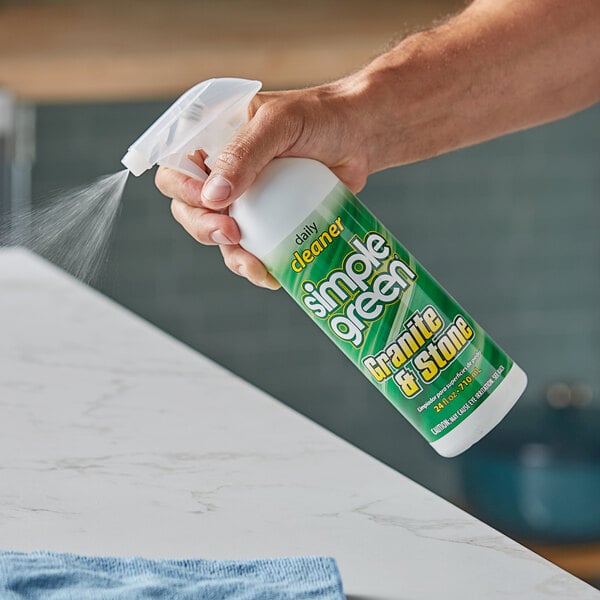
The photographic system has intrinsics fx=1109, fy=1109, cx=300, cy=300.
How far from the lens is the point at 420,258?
104 inches

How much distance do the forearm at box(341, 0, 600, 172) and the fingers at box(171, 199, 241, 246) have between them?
0.15 m

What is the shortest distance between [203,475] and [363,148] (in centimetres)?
28

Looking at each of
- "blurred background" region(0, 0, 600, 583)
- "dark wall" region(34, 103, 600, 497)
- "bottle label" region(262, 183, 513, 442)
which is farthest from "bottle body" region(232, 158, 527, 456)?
"dark wall" region(34, 103, 600, 497)

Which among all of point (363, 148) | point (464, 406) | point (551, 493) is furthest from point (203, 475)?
point (551, 493)

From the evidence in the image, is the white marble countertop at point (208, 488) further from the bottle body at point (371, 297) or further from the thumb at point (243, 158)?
the thumb at point (243, 158)

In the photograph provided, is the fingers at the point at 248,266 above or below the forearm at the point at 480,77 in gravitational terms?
below

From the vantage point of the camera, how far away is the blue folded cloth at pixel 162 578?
53 cm

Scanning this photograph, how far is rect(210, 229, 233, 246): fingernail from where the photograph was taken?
2.34ft

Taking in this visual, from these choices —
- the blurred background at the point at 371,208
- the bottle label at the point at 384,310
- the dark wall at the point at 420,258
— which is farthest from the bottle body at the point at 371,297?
the dark wall at the point at 420,258

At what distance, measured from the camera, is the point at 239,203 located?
0.69m

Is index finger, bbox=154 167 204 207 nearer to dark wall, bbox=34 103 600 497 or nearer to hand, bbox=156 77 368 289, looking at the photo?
hand, bbox=156 77 368 289

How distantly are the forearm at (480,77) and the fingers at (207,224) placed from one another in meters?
0.15

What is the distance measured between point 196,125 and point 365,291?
15 centimetres

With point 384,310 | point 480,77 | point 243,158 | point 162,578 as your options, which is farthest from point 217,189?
point 480,77
